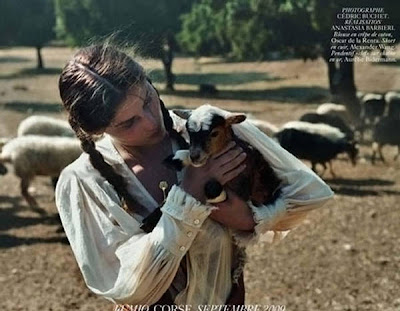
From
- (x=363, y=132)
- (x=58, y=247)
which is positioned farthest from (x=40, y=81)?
(x=58, y=247)

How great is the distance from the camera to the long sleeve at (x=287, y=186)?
4.44 ft

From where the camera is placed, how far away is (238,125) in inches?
53.9

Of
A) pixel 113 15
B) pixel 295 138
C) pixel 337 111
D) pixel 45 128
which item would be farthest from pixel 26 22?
pixel 295 138

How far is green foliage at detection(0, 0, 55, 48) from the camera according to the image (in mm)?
16188

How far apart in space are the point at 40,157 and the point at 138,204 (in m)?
5.12

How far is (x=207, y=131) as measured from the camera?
4.05ft

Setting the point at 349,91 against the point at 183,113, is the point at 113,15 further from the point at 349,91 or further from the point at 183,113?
the point at 183,113

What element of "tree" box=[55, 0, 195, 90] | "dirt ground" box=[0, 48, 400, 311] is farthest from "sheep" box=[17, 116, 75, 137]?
"tree" box=[55, 0, 195, 90]

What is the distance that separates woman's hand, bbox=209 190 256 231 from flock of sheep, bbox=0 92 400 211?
4821 millimetres

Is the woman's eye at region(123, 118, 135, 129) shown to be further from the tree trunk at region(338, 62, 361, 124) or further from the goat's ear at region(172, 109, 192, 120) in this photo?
the tree trunk at region(338, 62, 361, 124)

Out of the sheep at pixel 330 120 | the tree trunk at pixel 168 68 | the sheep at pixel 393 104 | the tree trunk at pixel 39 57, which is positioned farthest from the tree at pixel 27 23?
the sheep at pixel 393 104

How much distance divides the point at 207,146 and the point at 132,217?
19 cm

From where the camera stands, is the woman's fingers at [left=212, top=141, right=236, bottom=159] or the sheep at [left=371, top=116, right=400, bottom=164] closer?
the woman's fingers at [left=212, top=141, right=236, bottom=159]

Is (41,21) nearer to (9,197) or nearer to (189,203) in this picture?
(9,197)
